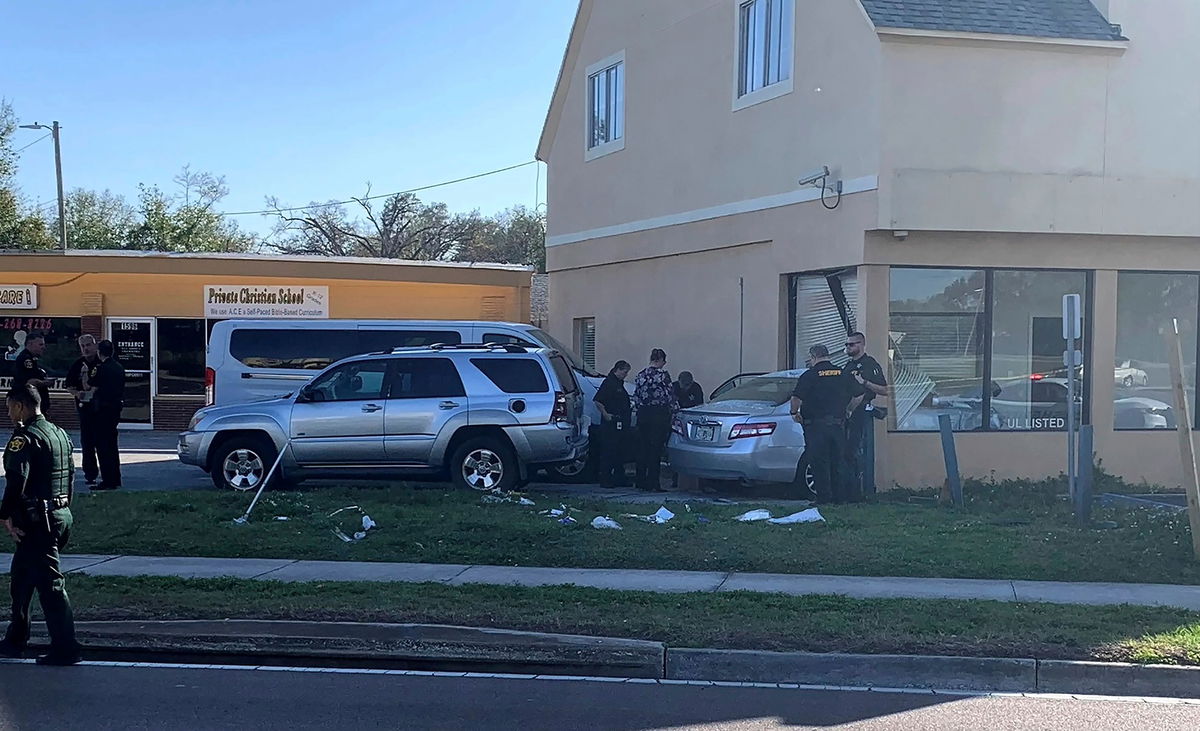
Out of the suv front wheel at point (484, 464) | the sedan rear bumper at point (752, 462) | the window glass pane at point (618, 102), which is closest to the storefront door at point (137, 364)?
the window glass pane at point (618, 102)

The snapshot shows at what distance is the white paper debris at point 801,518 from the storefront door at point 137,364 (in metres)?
15.5

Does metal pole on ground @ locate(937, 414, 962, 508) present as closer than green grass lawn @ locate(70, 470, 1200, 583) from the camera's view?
No

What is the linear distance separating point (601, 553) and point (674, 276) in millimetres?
9337

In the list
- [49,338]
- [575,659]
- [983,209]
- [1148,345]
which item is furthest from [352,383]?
[49,338]

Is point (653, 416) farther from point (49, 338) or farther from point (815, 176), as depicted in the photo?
point (49, 338)

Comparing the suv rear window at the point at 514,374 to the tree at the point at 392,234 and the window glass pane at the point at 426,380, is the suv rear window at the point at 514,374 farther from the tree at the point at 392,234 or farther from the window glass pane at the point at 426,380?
the tree at the point at 392,234

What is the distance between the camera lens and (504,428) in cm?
1361

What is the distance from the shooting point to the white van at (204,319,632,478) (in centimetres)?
1644

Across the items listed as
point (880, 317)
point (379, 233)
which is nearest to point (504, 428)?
point (880, 317)

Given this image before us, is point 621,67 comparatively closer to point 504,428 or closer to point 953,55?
point 953,55

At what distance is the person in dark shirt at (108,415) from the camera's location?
1383 centimetres

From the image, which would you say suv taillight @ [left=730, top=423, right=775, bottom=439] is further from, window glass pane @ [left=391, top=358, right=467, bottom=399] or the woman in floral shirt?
window glass pane @ [left=391, top=358, right=467, bottom=399]

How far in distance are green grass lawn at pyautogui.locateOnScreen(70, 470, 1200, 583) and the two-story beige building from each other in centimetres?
247

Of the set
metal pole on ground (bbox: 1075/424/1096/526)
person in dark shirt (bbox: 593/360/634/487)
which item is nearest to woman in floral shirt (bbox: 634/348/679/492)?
person in dark shirt (bbox: 593/360/634/487)
